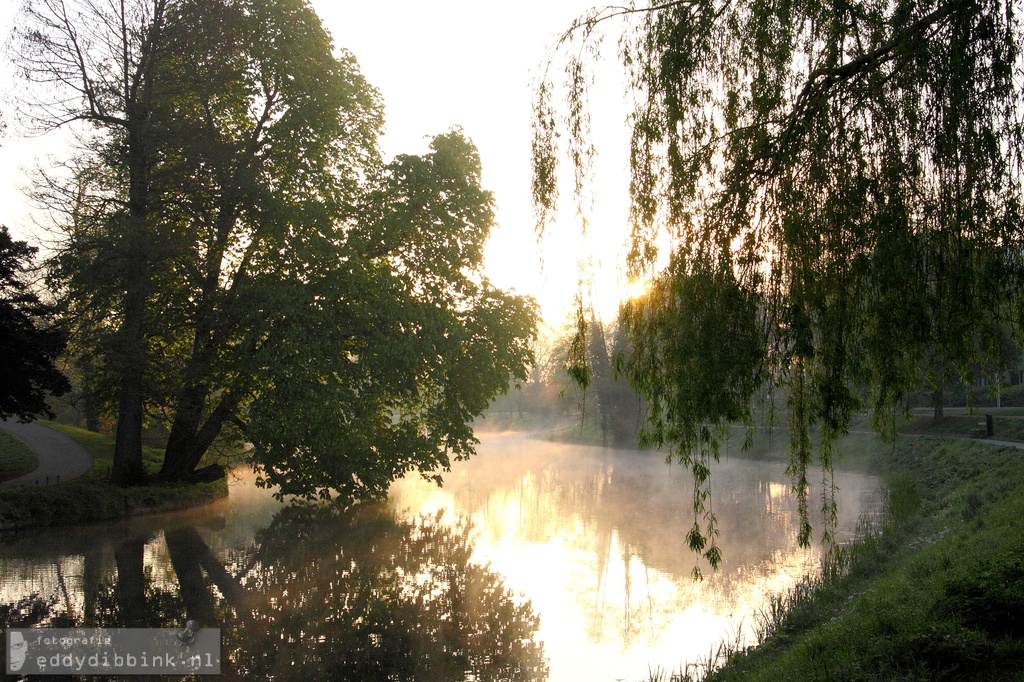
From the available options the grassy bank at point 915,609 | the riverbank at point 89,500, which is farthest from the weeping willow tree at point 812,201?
the riverbank at point 89,500

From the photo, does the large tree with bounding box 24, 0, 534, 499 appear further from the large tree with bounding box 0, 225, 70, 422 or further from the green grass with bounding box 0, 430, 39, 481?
the green grass with bounding box 0, 430, 39, 481

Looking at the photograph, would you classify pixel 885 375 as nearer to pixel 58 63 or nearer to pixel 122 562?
pixel 122 562

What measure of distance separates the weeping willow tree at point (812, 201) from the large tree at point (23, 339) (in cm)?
1823

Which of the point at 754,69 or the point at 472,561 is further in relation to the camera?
the point at 472,561

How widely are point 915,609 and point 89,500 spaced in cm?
2030

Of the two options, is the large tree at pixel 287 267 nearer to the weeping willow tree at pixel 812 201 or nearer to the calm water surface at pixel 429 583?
the calm water surface at pixel 429 583

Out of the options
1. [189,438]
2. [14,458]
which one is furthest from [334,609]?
[14,458]

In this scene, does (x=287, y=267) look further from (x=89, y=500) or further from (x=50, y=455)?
(x=50, y=455)

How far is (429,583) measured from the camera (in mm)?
14391

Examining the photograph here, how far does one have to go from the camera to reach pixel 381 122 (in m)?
26.0

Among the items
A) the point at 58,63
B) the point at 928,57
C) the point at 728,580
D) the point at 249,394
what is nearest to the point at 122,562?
the point at 249,394

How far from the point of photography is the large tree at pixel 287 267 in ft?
66.8

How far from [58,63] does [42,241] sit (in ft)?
16.9

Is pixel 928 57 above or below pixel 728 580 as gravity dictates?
above
